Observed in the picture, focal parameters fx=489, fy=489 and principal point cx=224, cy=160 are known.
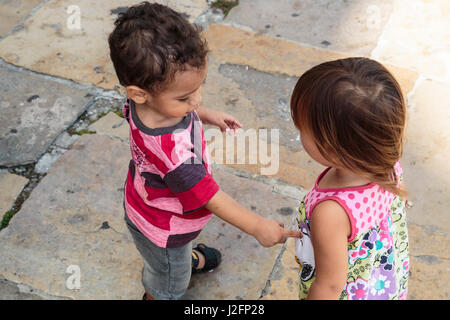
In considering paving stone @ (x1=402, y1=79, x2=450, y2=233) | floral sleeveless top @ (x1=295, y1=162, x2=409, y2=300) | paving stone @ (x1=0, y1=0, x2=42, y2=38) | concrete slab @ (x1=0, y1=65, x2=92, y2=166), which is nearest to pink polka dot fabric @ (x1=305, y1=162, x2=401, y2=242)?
floral sleeveless top @ (x1=295, y1=162, x2=409, y2=300)

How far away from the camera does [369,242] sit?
4.00 ft

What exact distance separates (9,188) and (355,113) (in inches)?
64.3

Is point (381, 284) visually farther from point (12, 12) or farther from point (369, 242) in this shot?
point (12, 12)

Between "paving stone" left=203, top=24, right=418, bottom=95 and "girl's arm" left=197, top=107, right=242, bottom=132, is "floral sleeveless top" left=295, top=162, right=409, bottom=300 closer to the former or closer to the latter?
"girl's arm" left=197, top=107, right=242, bottom=132

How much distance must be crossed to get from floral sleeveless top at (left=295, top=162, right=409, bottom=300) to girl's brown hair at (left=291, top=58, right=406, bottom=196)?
0.07 metres

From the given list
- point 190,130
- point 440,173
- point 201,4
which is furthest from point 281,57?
point 190,130

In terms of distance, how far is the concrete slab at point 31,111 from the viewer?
2.27 metres

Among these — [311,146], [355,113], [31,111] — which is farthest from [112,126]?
[355,113]

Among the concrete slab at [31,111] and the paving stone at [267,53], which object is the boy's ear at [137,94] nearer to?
the concrete slab at [31,111]

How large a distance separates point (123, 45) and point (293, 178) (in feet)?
3.96

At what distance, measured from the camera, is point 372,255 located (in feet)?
4.05

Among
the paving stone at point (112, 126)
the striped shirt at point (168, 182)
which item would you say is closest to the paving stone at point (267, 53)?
the paving stone at point (112, 126)

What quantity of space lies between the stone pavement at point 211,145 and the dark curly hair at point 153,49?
94cm

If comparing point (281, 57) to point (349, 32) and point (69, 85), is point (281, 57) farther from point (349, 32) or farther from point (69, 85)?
point (69, 85)
